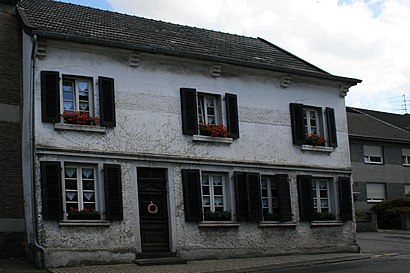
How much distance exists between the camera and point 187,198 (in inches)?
716

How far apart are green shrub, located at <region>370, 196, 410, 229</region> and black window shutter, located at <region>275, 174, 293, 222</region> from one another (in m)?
14.3

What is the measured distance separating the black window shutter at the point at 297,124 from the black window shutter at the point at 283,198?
4.83 ft

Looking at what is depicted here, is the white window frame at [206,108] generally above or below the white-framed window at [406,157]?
above

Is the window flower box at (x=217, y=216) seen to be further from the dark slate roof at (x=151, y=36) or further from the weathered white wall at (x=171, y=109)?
→ the dark slate roof at (x=151, y=36)

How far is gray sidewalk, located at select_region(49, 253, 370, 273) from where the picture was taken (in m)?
15.4

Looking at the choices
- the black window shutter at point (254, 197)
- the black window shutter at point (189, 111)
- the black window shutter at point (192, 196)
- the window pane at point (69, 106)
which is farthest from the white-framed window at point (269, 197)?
the window pane at point (69, 106)

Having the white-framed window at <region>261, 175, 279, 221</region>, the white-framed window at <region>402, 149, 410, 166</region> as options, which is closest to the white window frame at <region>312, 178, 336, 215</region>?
the white-framed window at <region>261, 175, 279, 221</region>

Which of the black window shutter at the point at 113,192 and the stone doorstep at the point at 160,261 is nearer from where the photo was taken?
the stone doorstep at the point at 160,261

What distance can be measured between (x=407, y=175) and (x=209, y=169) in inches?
914

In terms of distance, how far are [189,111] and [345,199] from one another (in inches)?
275

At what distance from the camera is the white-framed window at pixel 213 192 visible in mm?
18953

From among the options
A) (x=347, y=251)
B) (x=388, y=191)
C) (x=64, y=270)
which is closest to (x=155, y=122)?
(x=64, y=270)

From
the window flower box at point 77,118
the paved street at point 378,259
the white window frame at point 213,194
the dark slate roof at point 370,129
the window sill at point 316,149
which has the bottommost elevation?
the paved street at point 378,259

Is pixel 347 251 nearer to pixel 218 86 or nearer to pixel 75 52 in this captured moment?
pixel 218 86
